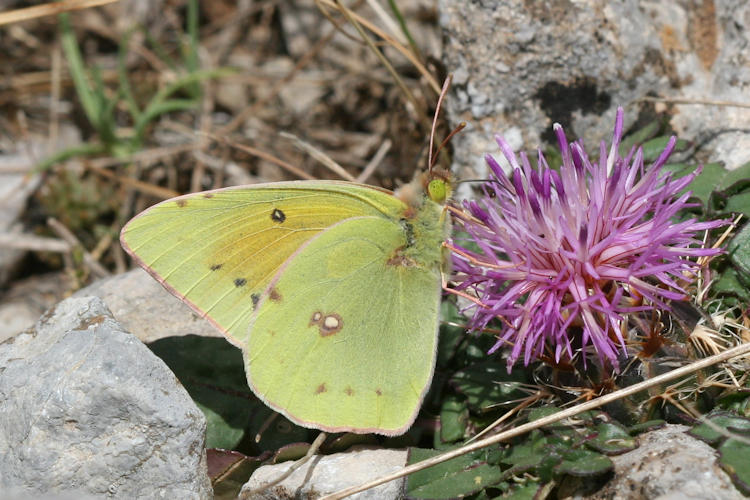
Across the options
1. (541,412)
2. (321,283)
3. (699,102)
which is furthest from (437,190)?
(699,102)

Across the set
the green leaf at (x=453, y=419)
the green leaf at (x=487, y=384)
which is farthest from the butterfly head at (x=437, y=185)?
the green leaf at (x=453, y=419)

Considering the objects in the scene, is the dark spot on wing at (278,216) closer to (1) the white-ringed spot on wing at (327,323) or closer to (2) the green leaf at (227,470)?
(1) the white-ringed spot on wing at (327,323)

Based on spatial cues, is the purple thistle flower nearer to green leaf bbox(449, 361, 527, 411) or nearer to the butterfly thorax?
the butterfly thorax

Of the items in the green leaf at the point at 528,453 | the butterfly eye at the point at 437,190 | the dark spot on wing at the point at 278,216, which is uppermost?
the butterfly eye at the point at 437,190

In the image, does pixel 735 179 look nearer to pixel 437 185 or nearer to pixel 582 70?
pixel 582 70

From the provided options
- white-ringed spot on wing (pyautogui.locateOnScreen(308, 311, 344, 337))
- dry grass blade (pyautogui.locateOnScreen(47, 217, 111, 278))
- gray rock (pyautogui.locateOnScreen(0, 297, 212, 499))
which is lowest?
dry grass blade (pyautogui.locateOnScreen(47, 217, 111, 278))

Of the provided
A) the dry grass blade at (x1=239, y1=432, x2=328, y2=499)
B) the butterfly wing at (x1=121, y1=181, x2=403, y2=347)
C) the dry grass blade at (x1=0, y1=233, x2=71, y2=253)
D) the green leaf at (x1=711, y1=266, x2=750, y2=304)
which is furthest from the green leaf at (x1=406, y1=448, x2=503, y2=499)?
the dry grass blade at (x1=0, y1=233, x2=71, y2=253)

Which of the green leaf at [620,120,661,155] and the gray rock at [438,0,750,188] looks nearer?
the green leaf at [620,120,661,155]
